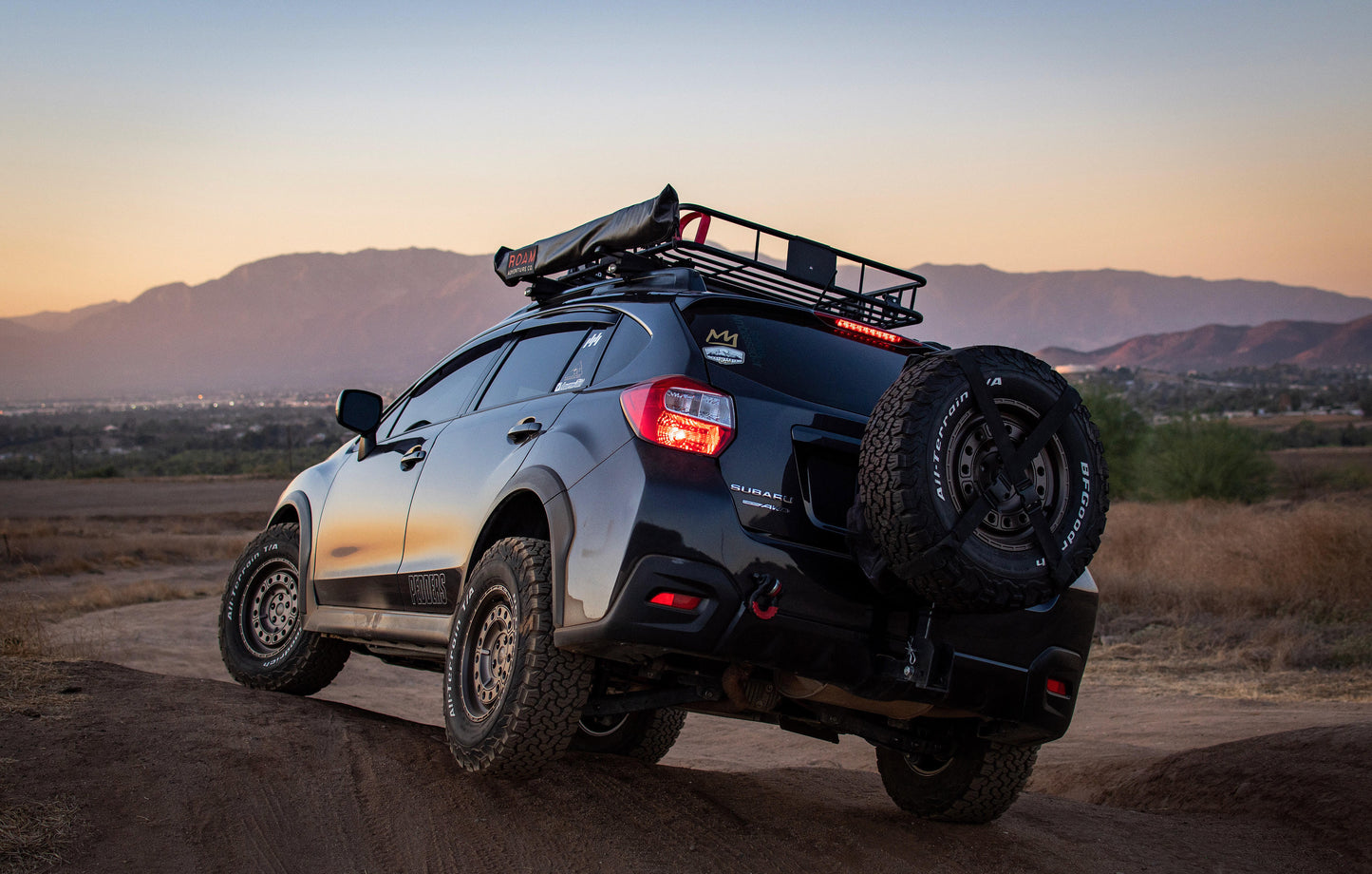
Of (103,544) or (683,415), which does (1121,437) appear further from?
(683,415)

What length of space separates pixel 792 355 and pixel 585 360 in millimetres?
860

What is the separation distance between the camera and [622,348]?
4.29m

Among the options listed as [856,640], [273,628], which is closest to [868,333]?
[856,640]

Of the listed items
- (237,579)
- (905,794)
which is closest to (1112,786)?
(905,794)

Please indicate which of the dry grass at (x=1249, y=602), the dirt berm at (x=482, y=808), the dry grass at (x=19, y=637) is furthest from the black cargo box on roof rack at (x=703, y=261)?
the dry grass at (x=1249, y=602)

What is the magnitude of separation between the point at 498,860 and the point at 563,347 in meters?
2.07

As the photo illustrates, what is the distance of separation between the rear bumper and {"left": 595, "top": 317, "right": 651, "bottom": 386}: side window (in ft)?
2.93

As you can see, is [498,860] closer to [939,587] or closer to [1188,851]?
[939,587]

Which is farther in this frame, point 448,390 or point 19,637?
point 19,637

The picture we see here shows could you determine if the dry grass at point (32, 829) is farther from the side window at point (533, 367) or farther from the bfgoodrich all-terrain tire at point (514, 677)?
the side window at point (533, 367)

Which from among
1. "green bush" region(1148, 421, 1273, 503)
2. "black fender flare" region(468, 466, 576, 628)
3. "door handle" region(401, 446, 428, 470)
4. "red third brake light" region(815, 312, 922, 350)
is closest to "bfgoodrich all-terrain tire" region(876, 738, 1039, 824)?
"red third brake light" region(815, 312, 922, 350)

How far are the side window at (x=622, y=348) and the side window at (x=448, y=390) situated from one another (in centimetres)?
126

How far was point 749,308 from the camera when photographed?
169 inches

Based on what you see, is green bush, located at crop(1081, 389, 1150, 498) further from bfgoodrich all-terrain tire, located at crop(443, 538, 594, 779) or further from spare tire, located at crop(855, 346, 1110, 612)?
bfgoodrich all-terrain tire, located at crop(443, 538, 594, 779)
